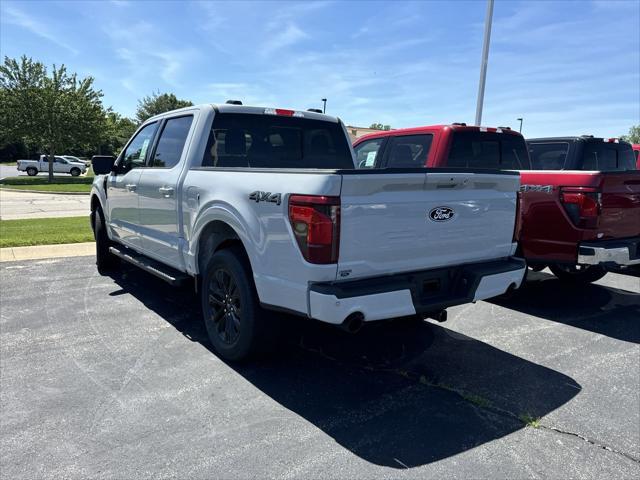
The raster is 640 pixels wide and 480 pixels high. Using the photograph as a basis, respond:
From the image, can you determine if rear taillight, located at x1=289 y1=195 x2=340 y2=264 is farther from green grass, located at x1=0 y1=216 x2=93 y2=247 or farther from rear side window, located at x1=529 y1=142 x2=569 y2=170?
green grass, located at x1=0 y1=216 x2=93 y2=247

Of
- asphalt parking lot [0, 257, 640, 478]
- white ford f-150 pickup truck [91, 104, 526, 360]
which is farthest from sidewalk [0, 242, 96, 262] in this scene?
white ford f-150 pickup truck [91, 104, 526, 360]

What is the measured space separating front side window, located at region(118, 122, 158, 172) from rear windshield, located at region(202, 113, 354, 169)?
4.32 ft

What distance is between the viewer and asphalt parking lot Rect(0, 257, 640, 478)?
9.12 ft

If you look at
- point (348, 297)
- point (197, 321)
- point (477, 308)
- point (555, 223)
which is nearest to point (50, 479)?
point (348, 297)

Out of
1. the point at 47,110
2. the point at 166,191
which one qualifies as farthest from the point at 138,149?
the point at 47,110

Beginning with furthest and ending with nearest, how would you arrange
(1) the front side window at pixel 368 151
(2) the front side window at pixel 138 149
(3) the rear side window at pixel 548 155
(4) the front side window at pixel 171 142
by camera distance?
(1) the front side window at pixel 368 151, (3) the rear side window at pixel 548 155, (2) the front side window at pixel 138 149, (4) the front side window at pixel 171 142

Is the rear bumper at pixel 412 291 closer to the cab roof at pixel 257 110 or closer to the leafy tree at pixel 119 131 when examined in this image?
the cab roof at pixel 257 110

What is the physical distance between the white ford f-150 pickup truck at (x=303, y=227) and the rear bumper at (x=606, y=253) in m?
1.51

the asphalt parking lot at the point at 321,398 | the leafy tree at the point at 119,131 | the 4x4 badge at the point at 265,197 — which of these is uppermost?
the leafy tree at the point at 119,131

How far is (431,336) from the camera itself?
15.9 feet

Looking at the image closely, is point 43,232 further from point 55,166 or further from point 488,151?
point 55,166

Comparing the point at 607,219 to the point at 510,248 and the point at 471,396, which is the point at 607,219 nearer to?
the point at 510,248

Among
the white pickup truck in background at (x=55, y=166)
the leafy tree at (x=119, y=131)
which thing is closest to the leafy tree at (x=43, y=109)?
the white pickup truck in background at (x=55, y=166)

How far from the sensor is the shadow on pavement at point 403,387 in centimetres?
304
